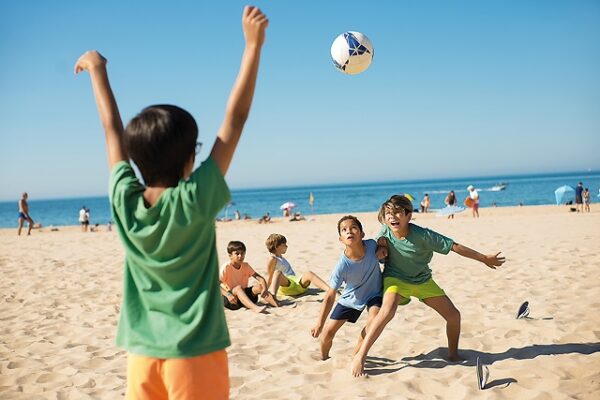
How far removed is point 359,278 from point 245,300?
279 centimetres

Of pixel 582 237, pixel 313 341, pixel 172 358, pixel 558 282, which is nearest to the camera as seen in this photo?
pixel 172 358

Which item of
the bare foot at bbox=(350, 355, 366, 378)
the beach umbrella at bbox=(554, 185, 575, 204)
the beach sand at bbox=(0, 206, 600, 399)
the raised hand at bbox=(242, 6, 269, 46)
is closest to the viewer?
the raised hand at bbox=(242, 6, 269, 46)

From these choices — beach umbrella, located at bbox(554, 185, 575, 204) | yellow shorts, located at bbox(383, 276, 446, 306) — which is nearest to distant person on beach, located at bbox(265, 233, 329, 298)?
yellow shorts, located at bbox(383, 276, 446, 306)

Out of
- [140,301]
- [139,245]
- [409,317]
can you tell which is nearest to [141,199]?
[139,245]

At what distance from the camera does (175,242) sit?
1.64 meters

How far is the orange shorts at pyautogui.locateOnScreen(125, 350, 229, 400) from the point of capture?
1.67 metres

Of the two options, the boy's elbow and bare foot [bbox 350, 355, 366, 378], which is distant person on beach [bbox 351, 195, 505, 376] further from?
the boy's elbow

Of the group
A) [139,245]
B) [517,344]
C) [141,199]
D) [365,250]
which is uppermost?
[141,199]

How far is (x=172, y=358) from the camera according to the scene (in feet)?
5.47

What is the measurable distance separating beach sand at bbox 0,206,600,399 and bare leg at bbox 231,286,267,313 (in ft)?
0.65

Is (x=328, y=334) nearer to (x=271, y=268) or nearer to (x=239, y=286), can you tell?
(x=239, y=286)

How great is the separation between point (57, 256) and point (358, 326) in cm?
998

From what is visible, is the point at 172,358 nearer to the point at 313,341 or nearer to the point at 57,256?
the point at 313,341

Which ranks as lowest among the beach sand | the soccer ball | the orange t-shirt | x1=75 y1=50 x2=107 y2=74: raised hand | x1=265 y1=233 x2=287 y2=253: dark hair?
the beach sand
